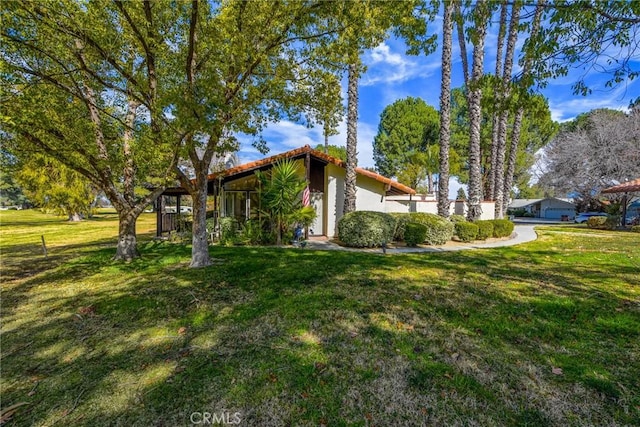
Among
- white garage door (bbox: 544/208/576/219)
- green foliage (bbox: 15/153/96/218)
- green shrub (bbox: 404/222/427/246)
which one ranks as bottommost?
green shrub (bbox: 404/222/427/246)

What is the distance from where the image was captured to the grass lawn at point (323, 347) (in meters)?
2.60

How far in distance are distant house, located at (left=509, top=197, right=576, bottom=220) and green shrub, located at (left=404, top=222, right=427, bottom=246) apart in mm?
41553

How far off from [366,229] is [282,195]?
350 cm

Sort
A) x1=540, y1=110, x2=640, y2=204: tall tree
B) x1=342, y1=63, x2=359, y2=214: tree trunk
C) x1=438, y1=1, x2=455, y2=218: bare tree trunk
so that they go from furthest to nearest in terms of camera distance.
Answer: x1=540, y1=110, x2=640, y2=204: tall tree → x1=438, y1=1, x2=455, y2=218: bare tree trunk → x1=342, y1=63, x2=359, y2=214: tree trunk

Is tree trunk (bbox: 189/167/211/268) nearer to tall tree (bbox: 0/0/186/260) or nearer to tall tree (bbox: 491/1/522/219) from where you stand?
tall tree (bbox: 0/0/186/260)

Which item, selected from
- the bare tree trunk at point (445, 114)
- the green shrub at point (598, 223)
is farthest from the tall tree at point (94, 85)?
the green shrub at point (598, 223)

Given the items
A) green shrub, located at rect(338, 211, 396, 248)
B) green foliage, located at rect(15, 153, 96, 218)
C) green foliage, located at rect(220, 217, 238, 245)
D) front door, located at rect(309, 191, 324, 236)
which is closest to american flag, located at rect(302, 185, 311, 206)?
front door, located at rect(309, 191, 324, 236)

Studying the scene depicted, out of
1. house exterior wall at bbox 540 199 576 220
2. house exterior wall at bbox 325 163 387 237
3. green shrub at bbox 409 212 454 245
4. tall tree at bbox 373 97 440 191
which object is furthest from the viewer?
house exterior wall at bbox 540 199 576 220

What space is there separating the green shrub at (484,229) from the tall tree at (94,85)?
1276 cm

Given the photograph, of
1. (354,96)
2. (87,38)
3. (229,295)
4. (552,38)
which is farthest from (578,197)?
(87,38)

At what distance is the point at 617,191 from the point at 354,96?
20.2m

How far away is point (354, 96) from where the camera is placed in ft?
41.1

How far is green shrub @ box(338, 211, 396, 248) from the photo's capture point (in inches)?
430

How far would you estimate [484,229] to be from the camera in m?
13.2
